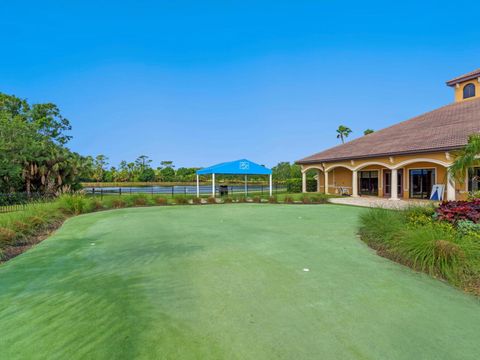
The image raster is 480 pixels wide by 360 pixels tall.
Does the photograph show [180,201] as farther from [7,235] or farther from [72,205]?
[7,235]

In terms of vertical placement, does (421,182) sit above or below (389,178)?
below

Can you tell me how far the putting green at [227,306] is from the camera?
250 centimetres

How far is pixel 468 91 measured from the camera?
2250 centimetres

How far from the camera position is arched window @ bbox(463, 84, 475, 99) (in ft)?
72.7

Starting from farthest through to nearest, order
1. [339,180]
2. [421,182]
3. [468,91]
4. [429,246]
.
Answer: [339,180]
[468,91]
[421,182]
[429,246]

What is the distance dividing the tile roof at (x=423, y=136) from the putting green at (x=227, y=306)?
13924 mm

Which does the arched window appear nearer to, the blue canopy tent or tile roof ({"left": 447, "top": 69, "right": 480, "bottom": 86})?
tile roof ({"left": 447, "top": 69, "right": 480, "bottom": 86})

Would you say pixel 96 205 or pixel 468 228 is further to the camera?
pixel 96 205

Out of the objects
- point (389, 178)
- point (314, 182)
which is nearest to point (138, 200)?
point (314, 182)

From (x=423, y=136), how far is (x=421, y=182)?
3310mm

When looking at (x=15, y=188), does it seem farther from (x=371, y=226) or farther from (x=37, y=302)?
(x=371, y=226)

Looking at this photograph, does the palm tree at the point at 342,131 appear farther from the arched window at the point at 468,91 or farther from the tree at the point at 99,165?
the tree at the point at 99,165

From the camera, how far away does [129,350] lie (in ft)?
7.98

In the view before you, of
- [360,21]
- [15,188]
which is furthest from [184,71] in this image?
[15,188]
